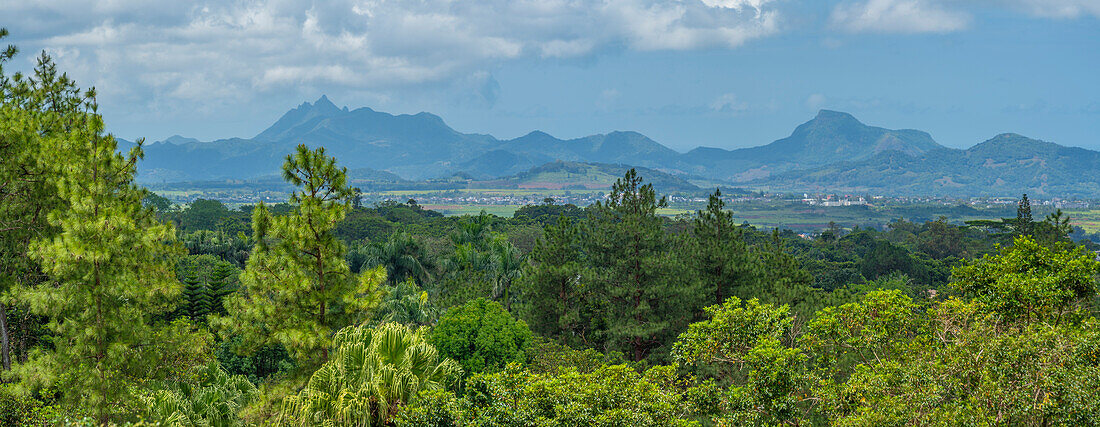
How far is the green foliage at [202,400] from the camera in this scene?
12430mm

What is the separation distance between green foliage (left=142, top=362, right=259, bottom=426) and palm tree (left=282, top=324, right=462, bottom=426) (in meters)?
2.03

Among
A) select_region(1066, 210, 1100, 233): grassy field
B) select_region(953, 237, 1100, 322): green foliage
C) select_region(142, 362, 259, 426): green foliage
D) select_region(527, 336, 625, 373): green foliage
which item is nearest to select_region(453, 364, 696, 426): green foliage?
select_region(142, 362, 259, 426): green foliage

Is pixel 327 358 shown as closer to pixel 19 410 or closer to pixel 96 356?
pixel 96 356

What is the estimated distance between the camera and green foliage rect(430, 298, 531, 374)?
58.2 ft

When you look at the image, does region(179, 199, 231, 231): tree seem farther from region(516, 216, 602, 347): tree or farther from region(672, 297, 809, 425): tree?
region(672, 297, 809, 425): tree

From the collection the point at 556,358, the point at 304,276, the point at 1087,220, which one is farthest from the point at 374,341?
the point at 1087,220

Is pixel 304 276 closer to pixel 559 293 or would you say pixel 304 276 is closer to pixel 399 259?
pixel 559 293

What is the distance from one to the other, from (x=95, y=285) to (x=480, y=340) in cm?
844

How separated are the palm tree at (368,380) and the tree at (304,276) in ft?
2.44

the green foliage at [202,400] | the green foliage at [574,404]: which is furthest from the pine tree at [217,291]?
the green foliage at [574,404]

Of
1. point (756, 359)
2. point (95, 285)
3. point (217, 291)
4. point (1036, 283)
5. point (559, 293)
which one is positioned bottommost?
point (217, 291)

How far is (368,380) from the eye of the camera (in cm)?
1204

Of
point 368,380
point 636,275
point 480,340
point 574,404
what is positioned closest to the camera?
point 574,404

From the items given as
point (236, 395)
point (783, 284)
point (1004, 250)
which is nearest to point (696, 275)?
point (783, 284)
